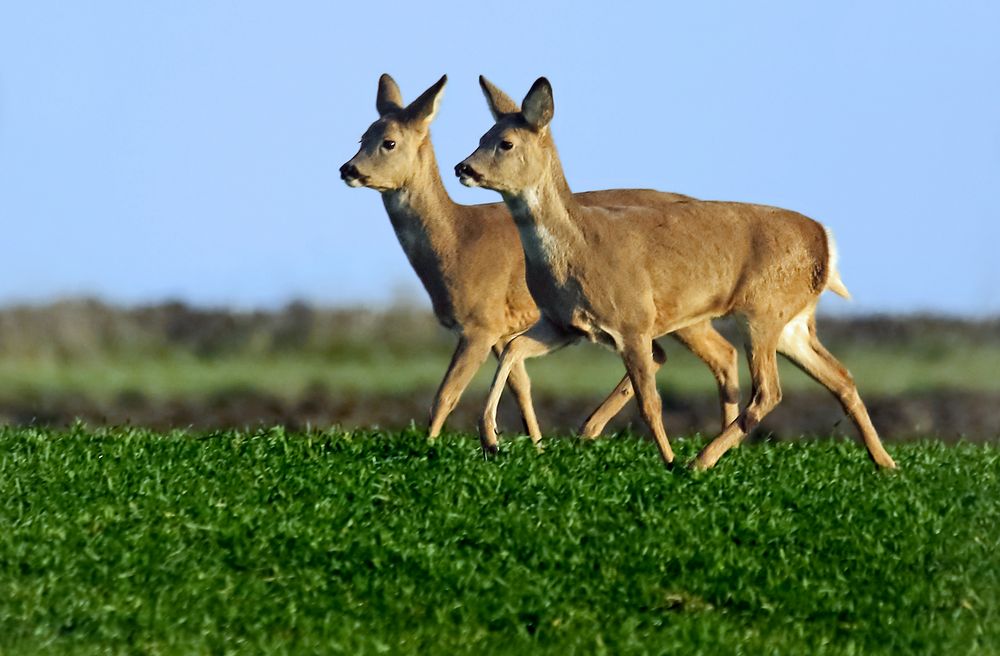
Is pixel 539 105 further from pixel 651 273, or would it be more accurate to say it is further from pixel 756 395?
pixel 756 395

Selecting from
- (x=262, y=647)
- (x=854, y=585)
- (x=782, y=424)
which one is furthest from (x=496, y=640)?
(x=782, y=424)

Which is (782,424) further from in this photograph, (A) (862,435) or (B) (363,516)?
(B) (363,516)

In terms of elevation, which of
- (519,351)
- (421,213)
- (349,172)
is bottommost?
(519,351)

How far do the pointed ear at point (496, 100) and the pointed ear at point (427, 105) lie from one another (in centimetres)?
143

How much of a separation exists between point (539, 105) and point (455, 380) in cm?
239

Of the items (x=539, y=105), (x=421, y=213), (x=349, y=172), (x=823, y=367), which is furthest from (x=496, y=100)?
(x=823, y=367)

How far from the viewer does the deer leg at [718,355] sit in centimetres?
1402

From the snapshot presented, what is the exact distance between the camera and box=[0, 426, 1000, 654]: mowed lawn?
10.4 meters

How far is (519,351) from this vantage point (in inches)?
484

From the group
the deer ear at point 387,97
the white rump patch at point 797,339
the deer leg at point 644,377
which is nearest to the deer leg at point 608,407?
the white rump patch at point 797,339

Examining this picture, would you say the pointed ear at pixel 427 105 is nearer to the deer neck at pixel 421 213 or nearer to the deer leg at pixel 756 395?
the deer neck at pixel 421 213

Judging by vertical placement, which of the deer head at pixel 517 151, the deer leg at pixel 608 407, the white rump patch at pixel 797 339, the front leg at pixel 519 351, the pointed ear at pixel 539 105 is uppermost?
the pointed ear at pixel 539 105

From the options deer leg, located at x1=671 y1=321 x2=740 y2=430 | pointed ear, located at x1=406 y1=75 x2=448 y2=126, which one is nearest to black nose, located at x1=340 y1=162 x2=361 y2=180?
pointed ear, located at x1=406 y1=75 x2=448 y2=126

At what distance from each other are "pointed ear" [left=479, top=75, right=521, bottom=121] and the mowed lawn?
8.01 ft
